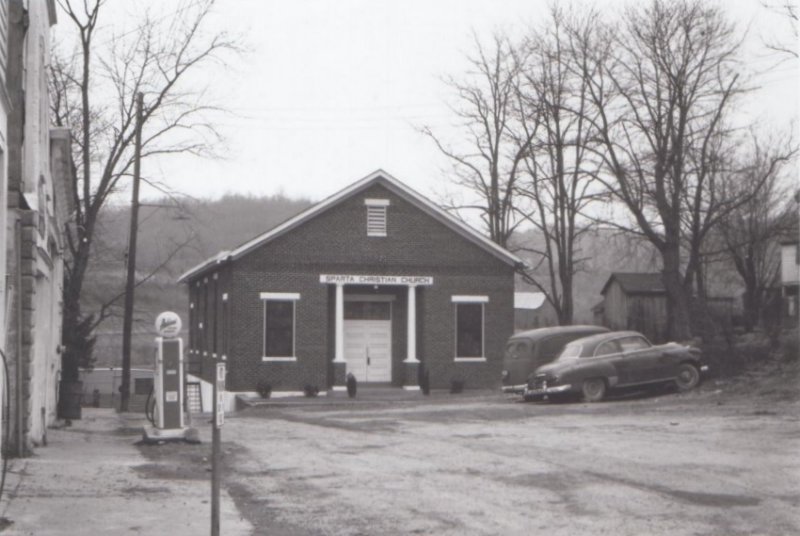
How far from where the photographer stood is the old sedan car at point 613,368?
93.3 feet

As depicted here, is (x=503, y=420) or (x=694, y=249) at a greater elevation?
(x=694, y=249)

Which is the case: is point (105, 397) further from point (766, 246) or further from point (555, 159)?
point (766, 246)

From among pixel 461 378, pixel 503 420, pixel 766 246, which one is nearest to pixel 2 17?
pixel 503 420

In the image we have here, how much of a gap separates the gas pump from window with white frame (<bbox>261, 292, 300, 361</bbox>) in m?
19.1

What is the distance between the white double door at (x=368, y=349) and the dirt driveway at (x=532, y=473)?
51.0 ft

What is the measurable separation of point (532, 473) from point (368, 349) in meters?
26.1

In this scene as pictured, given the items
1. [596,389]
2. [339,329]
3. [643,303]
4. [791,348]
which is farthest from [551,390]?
[643,303]

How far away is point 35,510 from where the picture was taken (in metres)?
11.3

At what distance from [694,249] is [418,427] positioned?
92.8 ft

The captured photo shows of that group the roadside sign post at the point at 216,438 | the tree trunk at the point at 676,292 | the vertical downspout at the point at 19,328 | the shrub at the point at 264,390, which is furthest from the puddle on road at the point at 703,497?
the tree trunk at the point at 676,292

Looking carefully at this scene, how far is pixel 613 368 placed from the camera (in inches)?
1125

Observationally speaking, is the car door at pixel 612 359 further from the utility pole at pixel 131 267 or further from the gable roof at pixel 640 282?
the gable roof at pixel 640 282

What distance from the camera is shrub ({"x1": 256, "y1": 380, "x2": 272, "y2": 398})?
3719 cm

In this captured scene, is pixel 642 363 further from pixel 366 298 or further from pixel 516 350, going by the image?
→ pixel 366 298
